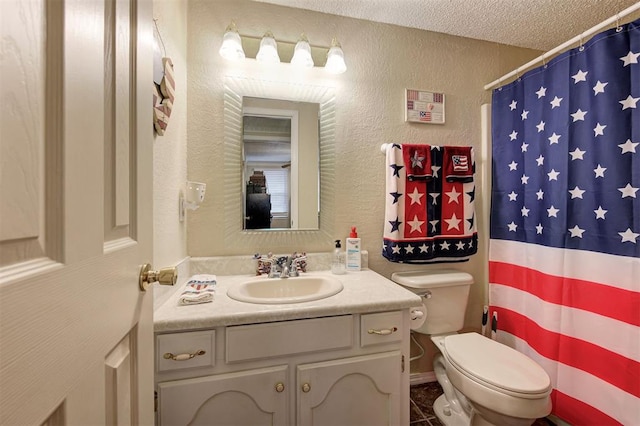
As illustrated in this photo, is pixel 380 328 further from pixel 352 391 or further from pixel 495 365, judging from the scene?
pixel 495 365

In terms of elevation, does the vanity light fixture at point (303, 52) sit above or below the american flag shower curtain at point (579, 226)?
above

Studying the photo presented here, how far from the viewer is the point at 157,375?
0.88 metres

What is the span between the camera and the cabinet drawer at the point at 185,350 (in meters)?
0.88

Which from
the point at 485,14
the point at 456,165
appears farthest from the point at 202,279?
the point at 485,14

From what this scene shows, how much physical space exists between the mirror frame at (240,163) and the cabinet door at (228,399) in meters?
0.66

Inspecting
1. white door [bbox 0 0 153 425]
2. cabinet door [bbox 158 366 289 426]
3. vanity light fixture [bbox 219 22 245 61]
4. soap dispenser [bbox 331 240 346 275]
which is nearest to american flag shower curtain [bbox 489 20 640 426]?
soap dispenser [bbox 331 240 346 275]

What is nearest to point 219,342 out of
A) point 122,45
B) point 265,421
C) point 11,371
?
point 265,421

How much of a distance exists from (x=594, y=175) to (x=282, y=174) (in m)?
1.46

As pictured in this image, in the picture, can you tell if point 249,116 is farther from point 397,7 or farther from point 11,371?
point 11,371

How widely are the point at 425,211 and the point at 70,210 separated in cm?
157

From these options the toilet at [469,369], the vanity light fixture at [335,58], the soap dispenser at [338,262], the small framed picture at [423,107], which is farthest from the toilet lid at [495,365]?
the vanity light fixture at [335,58]

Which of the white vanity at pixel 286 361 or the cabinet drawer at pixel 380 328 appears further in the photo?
the cabinet drawer at pixel 380 328

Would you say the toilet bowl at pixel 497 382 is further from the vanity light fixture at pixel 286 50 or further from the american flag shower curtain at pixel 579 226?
the vanity light fixture at pixel 286 50

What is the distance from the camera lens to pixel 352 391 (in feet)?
3.44
